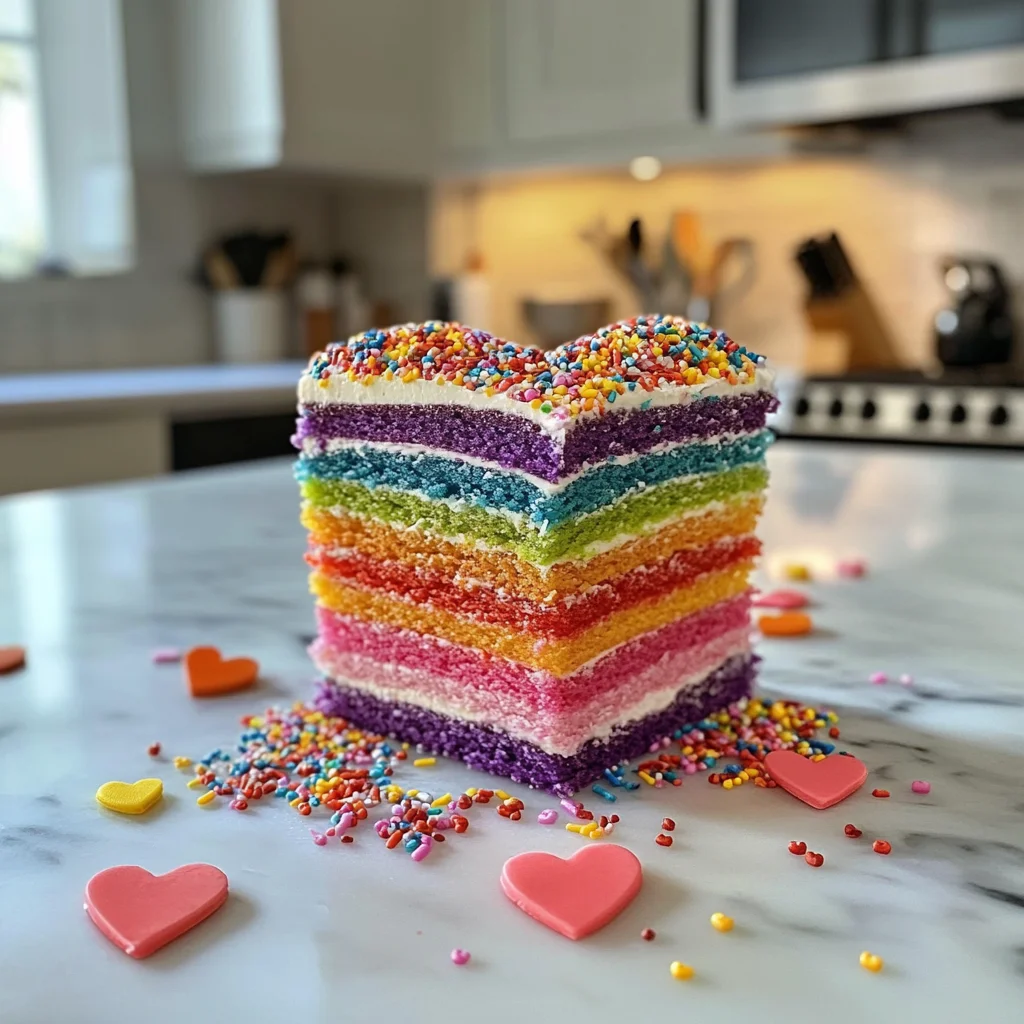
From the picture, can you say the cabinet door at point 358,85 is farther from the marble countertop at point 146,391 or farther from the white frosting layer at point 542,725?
the white frosting layer at point 542,725

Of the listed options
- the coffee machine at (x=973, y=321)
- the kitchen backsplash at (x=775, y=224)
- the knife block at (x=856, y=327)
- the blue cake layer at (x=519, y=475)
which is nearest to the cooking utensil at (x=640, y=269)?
the kitchen backsplash at (x=775, y=224)

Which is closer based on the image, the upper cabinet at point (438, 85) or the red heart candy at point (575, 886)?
the red heart candy at point (575, 886)

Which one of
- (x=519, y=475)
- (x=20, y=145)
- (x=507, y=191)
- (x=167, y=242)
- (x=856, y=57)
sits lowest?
(x=519, y=475)

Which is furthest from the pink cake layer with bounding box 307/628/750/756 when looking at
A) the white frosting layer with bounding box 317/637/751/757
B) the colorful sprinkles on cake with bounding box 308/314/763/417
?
the colorful sprinkles on cake with bounding box 308/314/763/417

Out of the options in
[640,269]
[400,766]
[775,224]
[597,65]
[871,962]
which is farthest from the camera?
[640,269]

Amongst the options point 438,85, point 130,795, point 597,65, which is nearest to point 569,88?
point 597,65

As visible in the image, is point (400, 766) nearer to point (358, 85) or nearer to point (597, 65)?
point (597, 65)

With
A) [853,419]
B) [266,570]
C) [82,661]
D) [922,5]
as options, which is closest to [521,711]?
[82,661]
